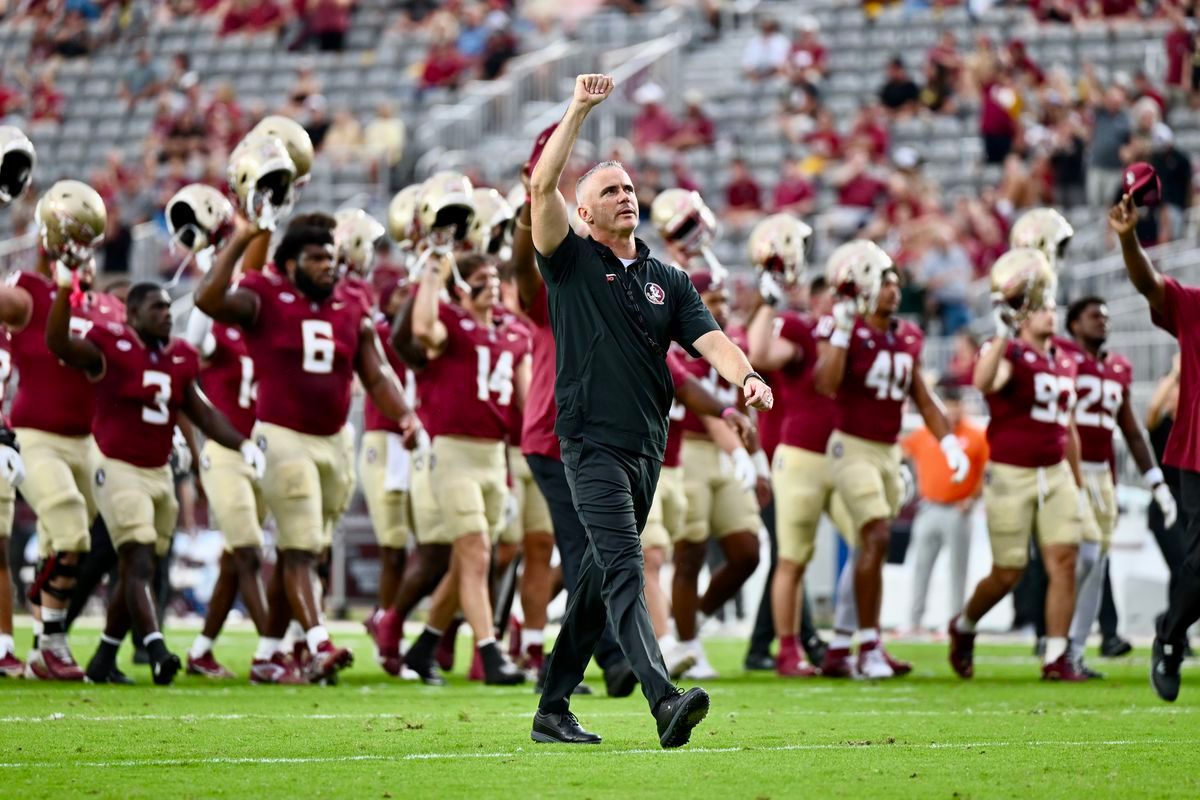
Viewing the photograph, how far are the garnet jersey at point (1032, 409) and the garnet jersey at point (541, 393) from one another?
295cm

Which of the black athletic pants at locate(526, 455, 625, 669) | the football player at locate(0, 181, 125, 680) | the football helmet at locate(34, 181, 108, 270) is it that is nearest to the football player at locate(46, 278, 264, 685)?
the football player at locate(0, 181, 125, 680)

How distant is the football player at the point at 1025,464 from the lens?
11086 millimetres

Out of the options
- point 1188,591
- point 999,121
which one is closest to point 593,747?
point 1188,591

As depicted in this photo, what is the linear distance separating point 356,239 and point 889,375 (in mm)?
3135

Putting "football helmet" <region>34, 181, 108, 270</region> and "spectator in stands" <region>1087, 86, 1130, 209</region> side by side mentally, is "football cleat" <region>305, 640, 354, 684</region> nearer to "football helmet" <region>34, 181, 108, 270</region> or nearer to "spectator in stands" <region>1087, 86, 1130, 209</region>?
"football helmet" <region>34, 181, 108, 270</region>

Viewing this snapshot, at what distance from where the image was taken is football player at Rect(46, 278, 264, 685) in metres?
9.90

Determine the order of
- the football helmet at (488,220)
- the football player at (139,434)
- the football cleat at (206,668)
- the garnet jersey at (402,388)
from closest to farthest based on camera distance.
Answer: the football player at (139,434)
the football cleat at (206,668)
the football helmet at (488,220)
the garnet jersey at (402,388)

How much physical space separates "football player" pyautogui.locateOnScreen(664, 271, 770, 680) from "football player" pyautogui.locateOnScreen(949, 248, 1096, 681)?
1261mm

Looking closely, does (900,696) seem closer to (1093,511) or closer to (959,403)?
(1093,511)

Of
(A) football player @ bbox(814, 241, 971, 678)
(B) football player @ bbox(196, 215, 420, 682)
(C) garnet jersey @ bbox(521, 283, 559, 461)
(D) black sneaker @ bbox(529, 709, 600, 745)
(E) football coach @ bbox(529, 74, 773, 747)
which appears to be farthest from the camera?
(A) football player @ bbox(814, 241, 971, 678)

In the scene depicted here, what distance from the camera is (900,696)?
9750mm

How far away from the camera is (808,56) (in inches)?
936

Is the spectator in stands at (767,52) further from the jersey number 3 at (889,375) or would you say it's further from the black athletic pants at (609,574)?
the black athletic pants at (609,574)

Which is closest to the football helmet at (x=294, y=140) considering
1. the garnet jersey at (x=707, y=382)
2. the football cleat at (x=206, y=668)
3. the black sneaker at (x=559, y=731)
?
the garnet jersey at (x=707, y=382)
